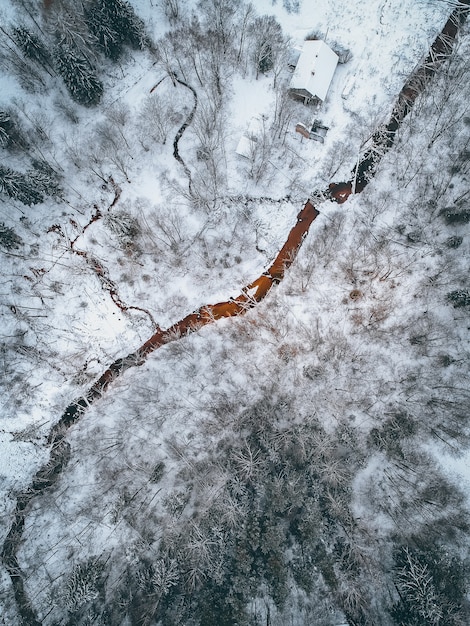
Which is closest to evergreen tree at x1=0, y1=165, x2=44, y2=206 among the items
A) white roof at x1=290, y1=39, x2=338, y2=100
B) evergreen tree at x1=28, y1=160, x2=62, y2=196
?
evergreen tree at x1=28, y1=160, x2=62, y2=196

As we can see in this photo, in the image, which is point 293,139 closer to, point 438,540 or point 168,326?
point 168,326

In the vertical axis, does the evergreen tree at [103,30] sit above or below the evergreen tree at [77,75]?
above

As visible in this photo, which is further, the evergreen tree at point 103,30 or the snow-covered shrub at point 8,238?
the snow-covered shrub at point 8,238

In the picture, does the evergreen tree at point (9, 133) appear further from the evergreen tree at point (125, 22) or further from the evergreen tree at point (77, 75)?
the evergreen tree at point (125, 22)

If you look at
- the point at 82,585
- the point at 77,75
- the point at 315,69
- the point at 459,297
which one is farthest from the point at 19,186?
the point at 459,297

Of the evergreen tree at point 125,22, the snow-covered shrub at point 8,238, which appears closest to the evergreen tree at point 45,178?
the snow-covered shrub at point 8,238
